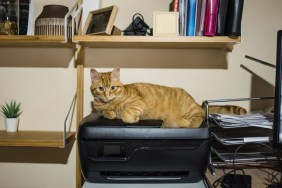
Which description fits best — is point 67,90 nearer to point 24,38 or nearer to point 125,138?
point 24,38

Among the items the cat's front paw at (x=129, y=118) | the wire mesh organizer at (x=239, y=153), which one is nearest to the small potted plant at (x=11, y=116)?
the cat's front paw at (x=129, y=118)

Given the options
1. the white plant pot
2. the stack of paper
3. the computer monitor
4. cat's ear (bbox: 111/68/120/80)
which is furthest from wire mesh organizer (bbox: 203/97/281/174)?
the white plant pot

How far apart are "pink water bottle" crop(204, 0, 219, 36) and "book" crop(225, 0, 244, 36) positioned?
0.05 metres

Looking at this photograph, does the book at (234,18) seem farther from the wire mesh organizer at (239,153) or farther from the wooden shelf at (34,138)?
the wooden shelf at (34,138)

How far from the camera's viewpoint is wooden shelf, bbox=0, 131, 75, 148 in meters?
1.11

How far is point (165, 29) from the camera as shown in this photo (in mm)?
1077

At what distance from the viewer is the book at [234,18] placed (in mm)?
1016

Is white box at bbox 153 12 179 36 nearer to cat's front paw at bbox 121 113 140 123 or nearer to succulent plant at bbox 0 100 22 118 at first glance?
cat's front paw at bbox 121 113 140 123

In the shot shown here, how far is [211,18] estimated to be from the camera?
1.05 m

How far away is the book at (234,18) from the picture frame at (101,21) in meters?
0.46

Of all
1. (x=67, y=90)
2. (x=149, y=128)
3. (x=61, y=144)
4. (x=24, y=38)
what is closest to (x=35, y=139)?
(x=61, y=144)

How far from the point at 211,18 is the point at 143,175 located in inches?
25.9

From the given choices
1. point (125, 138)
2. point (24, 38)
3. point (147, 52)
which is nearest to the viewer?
point (125, 138)

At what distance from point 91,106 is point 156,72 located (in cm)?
37
